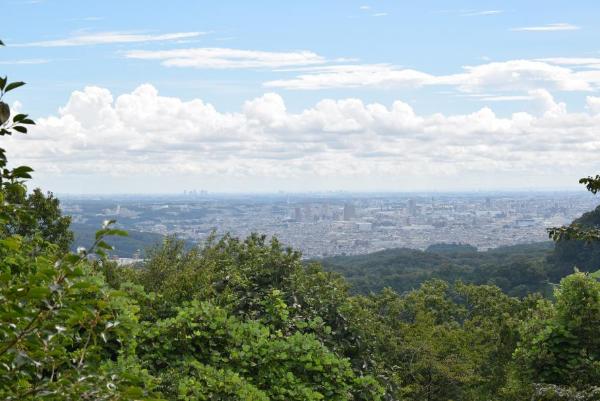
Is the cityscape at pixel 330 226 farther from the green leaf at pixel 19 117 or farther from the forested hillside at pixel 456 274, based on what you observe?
the green leaf at pixel 19 117

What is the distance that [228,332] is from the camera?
320 inches

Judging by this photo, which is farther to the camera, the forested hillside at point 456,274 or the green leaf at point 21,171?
the forested hillside at point 456,274

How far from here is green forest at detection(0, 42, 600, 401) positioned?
2.74 meters

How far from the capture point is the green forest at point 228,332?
2.74 m

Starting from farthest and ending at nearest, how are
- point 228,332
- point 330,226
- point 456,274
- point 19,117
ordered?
point 330,226, point 456,274, point 228,332, point 19,117

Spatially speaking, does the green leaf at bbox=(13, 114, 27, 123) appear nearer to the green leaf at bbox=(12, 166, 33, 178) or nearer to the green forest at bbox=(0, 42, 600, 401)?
the green forest at bbox=(0, 42, 600, 401)

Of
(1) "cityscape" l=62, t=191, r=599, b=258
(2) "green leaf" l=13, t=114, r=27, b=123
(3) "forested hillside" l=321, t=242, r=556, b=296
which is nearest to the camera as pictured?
(2) "green leaf" l=13, t=114, r=27, b=123

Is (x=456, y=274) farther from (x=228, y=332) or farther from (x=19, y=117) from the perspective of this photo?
(x=19, y=117)

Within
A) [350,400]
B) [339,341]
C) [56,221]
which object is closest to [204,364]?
[350,400]

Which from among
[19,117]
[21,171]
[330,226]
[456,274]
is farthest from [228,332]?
[330,226]

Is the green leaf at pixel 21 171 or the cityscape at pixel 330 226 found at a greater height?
the green leaf at pixel 21 171

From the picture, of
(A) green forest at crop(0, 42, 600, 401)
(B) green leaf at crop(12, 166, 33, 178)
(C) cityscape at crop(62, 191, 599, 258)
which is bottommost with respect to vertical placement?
(C) cityscape at crop(62, 191, 599, 258)

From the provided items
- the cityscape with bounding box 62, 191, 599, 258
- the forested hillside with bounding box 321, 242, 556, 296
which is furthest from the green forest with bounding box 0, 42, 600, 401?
the cityscape with bounding box 62, 191, 599, 258

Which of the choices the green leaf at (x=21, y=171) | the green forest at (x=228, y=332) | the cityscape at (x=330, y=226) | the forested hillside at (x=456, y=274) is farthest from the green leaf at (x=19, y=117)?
the cityscape at (x=330, y=226)
